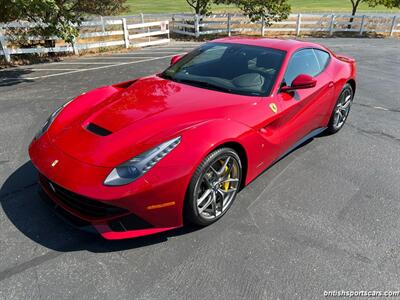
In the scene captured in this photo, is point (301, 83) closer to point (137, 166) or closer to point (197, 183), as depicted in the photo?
point (197, 183)

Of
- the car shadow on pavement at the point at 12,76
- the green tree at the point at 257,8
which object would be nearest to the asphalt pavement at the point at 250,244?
the car shadow on pavement at the point at 12,76

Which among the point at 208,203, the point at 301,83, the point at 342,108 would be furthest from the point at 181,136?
the point at 342,108

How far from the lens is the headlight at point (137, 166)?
2.30 metres

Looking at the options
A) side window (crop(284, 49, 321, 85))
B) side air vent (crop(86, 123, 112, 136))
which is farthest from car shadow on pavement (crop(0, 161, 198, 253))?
side window (crop(284, 49, 321, 85))

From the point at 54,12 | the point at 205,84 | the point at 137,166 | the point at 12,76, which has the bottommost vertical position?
the point at 12,76

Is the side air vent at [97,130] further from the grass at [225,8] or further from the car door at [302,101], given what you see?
the grass at [225,8]

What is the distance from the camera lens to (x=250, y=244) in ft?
8.64

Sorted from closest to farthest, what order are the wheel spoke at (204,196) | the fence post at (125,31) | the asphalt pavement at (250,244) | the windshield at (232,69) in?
the asphalt pavement at (250,244) → the wheel spoke at (204,196) → the windshield at (232,69) → the fence post at (125,31)

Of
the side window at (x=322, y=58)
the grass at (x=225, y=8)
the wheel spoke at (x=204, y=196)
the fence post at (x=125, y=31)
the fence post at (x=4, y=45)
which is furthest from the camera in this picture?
the grass at (x=225, y=8)

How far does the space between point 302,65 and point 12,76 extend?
23.7 feet

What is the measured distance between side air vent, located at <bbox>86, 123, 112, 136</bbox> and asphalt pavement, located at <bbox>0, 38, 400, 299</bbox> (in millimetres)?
847

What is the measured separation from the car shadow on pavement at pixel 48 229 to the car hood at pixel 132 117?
63 cm

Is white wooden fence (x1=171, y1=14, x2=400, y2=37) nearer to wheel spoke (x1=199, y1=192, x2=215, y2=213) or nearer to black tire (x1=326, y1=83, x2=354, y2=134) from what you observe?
black tire (x1=326, y1=83, x2=354, y2=134)

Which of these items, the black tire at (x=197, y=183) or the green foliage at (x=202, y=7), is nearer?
the black tire at (x=197, y=183)
